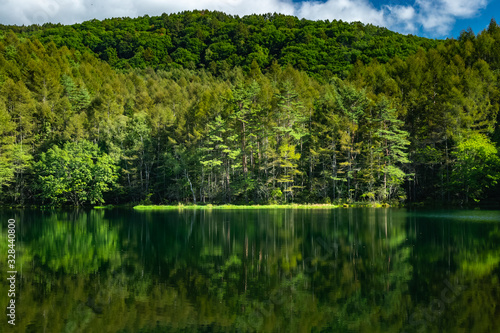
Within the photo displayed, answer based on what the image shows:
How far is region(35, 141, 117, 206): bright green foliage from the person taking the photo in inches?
2304

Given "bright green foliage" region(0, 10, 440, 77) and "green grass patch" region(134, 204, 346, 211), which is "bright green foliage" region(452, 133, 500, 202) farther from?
"bright green foliage" region(0, 10, 440, 77)

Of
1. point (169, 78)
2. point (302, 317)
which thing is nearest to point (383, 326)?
point (302, 317)

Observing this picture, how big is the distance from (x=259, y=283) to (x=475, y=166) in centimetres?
4577

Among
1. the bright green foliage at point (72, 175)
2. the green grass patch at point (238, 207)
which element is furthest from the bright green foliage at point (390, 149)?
the bright green foliage at point (72, 175)

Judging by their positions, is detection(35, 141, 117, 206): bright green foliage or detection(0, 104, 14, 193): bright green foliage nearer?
detection(0, 104, 14, 193): bright green foliage

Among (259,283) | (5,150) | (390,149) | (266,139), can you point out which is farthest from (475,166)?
(5,150)

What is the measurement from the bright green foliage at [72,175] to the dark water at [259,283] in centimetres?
3418

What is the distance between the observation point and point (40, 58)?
81000mm

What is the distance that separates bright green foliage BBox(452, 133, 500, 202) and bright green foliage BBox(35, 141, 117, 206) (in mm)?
46033

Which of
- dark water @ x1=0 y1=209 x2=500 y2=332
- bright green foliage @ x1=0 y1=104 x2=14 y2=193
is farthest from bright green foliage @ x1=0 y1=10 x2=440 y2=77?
dark water @ x1=0 y1=209 x2=500 y2=332

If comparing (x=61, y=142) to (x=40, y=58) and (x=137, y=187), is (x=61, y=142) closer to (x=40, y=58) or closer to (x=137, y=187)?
(x=137, y=187)

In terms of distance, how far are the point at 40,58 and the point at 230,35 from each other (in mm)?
64686

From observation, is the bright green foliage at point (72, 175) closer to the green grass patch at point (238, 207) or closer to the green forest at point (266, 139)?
the green forest at point (266, 139)

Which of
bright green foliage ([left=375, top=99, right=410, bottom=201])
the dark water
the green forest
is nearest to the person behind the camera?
the dark water
